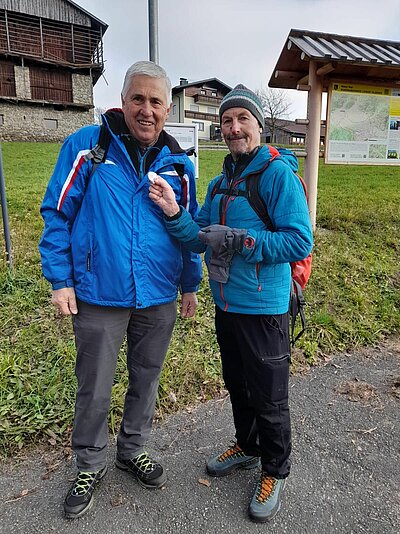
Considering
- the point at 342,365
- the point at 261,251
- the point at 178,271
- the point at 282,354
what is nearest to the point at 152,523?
the point at 282,354

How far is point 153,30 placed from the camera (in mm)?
3920

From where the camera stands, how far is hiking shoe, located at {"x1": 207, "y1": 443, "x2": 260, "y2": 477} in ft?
7.89

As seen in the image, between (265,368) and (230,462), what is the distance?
780 mm

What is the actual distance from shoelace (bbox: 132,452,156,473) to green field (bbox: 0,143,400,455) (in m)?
0.45

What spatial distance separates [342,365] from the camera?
3.72 m

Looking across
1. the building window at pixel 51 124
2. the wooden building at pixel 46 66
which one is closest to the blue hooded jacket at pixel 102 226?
the wooden building at pixel 46 66

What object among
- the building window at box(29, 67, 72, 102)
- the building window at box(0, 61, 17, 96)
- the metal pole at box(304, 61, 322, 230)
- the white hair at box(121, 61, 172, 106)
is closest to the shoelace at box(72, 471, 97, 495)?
the white hair at box(121, 61, 172, 106)

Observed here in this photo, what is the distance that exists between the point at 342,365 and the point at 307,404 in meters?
0.79

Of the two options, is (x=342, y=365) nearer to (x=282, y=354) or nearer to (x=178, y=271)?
(x=282, y=354)

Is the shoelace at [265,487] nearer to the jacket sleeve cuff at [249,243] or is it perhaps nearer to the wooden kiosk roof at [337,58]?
the jacket sleeve cuff at [249,243]

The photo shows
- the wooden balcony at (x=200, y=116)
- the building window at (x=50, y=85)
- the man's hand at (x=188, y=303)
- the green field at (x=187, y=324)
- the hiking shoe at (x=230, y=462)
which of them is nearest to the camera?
the hiking shoe at (x=230, y=462)

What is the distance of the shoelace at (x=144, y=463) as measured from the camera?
2.32 m

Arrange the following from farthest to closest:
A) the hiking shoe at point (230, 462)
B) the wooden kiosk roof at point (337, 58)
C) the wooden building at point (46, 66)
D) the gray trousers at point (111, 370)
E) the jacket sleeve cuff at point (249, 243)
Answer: the wooden building at point (46, 66) → the wooden kiosk roof at point (337, 58) → the hiking shoe at point (230, 462) → the gray trousers at point (111, 370) → the jacket sleeve cuff at point (249, 243)

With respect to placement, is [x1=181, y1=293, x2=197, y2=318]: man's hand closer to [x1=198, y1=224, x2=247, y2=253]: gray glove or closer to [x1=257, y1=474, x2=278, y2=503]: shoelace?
[x1=198, y1=224, x2=247, y2=253]: gray glove
